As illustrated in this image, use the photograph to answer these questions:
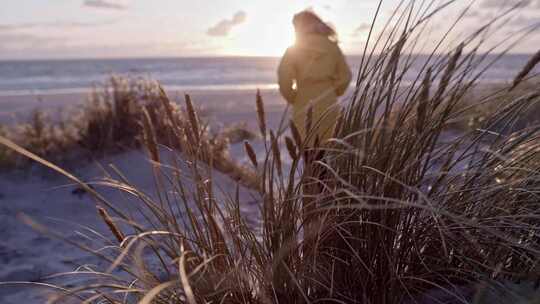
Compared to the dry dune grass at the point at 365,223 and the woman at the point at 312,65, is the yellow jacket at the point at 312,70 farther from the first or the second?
the dry dune grass at the point at 365,223

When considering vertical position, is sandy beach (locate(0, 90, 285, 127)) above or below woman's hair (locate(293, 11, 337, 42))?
below

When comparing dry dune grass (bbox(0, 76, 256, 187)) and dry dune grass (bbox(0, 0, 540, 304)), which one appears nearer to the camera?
dry dune grass (bbox(0, 0, 540, 304))

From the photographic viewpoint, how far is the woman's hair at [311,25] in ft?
15.0

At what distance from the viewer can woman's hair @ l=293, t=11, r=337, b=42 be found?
4.57 metres

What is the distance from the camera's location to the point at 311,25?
460 centimetres

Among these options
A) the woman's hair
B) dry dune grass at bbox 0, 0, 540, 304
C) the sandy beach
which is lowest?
the sandy beach

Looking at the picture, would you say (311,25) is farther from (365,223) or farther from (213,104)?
(213,104)

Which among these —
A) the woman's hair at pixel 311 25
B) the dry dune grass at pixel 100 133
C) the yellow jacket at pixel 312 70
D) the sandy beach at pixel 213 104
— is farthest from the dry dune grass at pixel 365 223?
the sandy beach at pixel 213 104

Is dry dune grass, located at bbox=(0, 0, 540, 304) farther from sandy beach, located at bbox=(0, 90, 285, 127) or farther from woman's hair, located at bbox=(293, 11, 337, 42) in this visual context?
sandy beach, located at bbox=(0, 90, 285, 127)

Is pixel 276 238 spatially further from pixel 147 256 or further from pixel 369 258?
pixel 147 256

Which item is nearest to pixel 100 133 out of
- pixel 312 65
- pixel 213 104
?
pixel 312 65

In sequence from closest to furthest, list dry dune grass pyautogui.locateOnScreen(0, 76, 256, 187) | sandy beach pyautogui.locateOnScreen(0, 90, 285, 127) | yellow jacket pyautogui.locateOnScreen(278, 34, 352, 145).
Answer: yellow jacket pyautogui.locateOnScreen(278, 34, 352, 145) → dry dune grass pyautogui.locateOnScreen(0, 76, 256, 187) → sandy beach pyautogui.locateOnScreen(0, 90, 285, 127)

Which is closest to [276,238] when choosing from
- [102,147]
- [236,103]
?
[102,147]

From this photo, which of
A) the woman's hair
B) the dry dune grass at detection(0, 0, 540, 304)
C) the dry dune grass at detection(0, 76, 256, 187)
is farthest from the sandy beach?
the dry dune grass at detection(0, 0, 540, 304)
